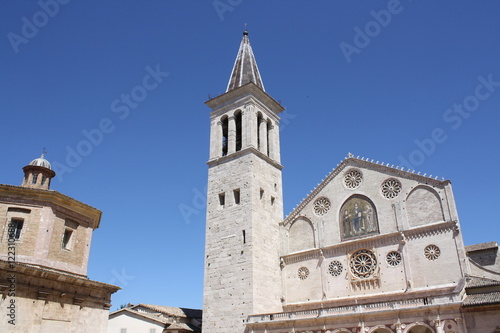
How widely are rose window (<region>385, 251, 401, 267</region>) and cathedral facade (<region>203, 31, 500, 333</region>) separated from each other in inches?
2.4

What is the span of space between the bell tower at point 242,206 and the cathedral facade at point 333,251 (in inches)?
3.2

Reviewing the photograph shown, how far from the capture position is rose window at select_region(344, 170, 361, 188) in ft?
92.5

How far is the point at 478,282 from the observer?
21516 millimetres

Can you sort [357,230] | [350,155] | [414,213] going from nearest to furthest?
[414,213] < [357,230] < [350,155]

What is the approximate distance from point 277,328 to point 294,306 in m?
3.12

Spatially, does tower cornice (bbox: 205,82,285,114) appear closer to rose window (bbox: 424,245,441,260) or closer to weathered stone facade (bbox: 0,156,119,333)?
weathered stone facade (bbox: 0,156,119,333)

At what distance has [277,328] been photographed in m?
24.3

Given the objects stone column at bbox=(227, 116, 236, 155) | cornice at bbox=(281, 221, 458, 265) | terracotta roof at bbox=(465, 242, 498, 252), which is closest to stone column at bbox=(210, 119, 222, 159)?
stone column at bbox=(227, 116, 236, 155)

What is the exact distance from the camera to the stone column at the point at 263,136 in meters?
32.5

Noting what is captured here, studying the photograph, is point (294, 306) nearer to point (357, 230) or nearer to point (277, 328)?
point (277, 328)

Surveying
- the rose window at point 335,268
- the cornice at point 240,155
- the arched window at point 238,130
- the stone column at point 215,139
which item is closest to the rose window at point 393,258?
the rose window at point 335,268

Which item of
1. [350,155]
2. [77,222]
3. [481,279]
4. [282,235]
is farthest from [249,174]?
[481,279]

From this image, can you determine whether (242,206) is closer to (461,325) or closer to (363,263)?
(363,263)

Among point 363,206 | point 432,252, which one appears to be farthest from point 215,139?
point 432,252
